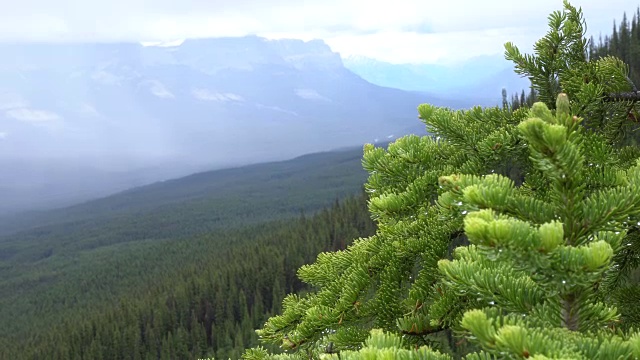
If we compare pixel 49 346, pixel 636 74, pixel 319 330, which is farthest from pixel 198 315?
pixel 319 330

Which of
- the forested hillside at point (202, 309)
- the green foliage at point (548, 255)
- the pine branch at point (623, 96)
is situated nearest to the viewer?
the green foliage at point (548, 255)

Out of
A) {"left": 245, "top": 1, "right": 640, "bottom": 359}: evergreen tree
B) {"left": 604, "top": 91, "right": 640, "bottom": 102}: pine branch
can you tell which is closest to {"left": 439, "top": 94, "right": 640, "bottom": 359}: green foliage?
{"left": 245, "top": 1, "right": 640, "bottom": 359}: evergreen tree

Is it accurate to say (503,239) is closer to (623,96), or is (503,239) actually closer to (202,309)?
(623,96)

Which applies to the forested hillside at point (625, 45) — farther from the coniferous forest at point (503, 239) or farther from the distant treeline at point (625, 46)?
the coniferous forest at point (503, 239)

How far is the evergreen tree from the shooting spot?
234 cm

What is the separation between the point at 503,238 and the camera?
2.28 metres

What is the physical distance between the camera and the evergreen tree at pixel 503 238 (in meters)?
2.34

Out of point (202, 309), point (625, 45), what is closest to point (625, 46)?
point (625, 45)

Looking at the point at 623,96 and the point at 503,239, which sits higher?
the point at 623,96

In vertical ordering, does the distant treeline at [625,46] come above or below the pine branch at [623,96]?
above

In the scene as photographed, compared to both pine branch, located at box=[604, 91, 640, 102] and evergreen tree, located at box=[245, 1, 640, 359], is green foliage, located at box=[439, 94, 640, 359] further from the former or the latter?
pine branch, located at box=[604, 91, 640, 102]

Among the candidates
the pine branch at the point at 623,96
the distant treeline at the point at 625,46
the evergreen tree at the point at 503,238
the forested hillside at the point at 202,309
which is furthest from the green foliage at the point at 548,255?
the distant treeline at the point at 625,46

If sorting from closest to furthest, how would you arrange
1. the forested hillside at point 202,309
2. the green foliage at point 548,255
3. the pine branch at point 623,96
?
the green foliage at point 548,255, the pine branch at point 623,96, the forested hillside at point 202,309

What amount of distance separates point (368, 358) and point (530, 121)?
1397mm
